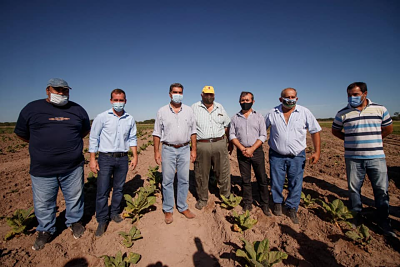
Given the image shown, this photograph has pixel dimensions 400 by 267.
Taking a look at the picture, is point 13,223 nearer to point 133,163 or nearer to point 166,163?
point 133,163

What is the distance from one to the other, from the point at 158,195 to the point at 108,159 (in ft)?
7.37

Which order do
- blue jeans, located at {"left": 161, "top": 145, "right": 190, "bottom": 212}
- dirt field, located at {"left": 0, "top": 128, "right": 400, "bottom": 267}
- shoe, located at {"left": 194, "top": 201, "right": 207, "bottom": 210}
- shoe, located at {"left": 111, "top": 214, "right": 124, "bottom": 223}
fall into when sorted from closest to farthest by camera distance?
dirt field, located at {"left": 0, "top": 128, "right": 400, "bottom": 267}, blue jeans, located at {"left": 161, "top": 145, "right": 190, "bottom": 212}, shoe, located at {"left": 111, "top": 214, "right": 124, "bottom": 223}, shoe, located at {"left": 194, "top": 201, "right": 207, "bottom": 210}

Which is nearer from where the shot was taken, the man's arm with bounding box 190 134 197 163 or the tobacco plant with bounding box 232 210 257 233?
the tobacco plant with bounding box 232 210 257 233

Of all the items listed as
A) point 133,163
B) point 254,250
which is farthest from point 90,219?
point 254,250

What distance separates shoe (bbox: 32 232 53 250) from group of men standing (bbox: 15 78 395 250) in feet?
0.05

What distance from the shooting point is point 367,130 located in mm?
3223

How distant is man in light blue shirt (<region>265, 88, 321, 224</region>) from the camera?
356 cm

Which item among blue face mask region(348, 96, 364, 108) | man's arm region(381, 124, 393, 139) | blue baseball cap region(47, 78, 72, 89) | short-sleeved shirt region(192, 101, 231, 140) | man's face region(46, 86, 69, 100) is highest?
blue baseball cap region(47, 78, 72, 89)

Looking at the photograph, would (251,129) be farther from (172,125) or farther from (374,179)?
(374,179)

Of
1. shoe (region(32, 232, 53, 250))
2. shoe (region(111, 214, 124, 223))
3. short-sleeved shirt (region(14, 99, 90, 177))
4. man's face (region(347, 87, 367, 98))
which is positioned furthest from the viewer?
shoe (region(111, 214, 124, 223))

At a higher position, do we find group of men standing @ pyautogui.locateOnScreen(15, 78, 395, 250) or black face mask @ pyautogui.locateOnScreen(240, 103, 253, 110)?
black face mask @ pyautogui.locateOnScreen(240, 103, 253, 110)

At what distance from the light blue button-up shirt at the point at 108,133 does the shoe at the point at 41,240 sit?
164cm

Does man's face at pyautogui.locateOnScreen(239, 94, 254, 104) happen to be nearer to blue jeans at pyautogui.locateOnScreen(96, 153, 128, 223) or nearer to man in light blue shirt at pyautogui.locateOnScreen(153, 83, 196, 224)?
man in light blue shirt at pyautogui.locateOnScreen(153, 83, 196, 224)

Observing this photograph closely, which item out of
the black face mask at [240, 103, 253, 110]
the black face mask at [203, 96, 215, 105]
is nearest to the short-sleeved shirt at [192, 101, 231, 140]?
the black face mask at [203, 96, 215, 105]
